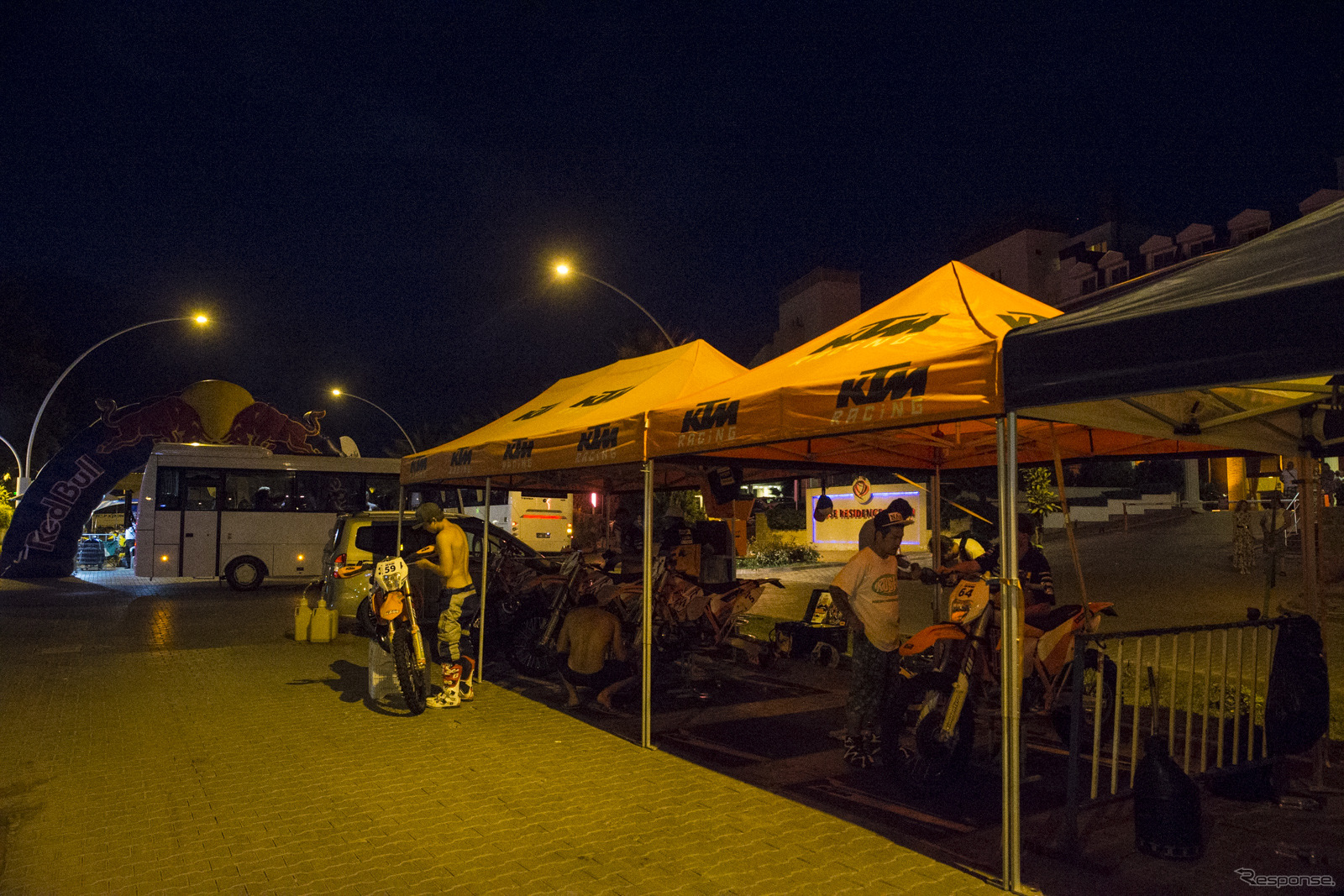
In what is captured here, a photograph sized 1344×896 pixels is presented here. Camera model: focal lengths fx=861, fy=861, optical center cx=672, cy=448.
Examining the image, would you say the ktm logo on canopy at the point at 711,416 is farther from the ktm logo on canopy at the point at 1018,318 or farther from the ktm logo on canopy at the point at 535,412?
the ktm logo on canopy at the point at 535,412

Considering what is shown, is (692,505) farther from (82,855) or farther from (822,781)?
(82,855)

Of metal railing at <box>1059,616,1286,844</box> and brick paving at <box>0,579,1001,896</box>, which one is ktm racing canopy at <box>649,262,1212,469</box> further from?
brick paving at <box>0,579,1001,896</box>

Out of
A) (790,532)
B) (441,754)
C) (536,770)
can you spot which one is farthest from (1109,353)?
(790,532)

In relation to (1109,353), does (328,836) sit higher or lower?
lower

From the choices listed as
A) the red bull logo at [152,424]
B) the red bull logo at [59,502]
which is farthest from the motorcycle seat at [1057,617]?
the red bull logo at [59,502]

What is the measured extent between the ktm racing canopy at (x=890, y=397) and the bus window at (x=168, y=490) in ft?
56.9

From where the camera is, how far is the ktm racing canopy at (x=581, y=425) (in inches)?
274

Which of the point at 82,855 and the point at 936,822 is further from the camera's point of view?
the point at 936,822

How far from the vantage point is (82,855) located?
4.40 m

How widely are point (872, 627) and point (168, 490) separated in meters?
19.3

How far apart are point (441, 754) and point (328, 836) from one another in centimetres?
163

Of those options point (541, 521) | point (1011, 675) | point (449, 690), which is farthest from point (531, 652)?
point (541, 521)

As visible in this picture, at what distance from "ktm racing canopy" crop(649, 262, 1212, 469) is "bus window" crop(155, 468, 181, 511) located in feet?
56.9

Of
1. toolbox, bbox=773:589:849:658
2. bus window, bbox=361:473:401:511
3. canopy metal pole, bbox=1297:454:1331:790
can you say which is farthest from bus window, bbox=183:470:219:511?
canopy metal pole, bbox=1297:454:1331:790
